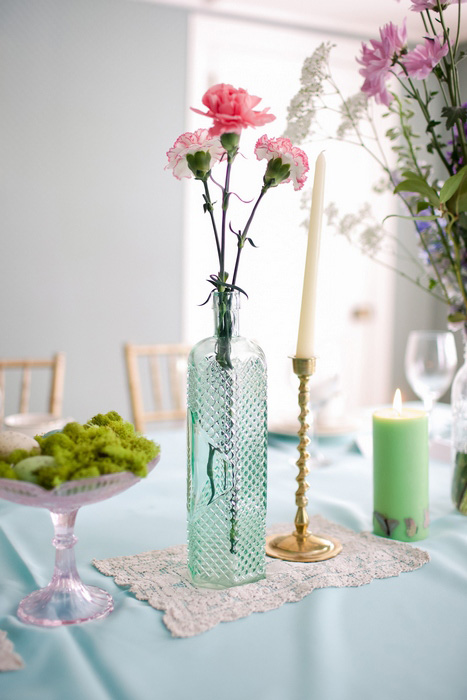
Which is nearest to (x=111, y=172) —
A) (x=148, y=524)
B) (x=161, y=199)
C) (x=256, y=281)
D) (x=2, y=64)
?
(x=161, y=199)

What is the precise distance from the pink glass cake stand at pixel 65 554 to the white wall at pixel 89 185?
7.38 ft

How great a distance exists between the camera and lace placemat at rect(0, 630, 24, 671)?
1.75 ft

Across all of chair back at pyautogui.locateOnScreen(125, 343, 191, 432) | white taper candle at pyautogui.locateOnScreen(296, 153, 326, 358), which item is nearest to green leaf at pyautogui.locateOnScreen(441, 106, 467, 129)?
white taper candle at pyautogui.locateOnScreen(296, 153, 326, 358)

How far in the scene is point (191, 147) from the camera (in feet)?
2.17

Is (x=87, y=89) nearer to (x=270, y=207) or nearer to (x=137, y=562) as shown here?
(x=270, y=207)

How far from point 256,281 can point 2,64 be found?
1.36 m

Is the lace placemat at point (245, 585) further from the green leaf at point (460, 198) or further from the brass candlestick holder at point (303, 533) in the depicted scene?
the green leaf at point (460, 198)

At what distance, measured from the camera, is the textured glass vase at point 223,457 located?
68 centimetres

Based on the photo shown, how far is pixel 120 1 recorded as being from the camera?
285 centimetres

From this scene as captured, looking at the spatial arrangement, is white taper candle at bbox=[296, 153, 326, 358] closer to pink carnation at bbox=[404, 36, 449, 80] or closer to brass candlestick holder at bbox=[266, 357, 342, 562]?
brass candlestick holder at bbox=[266, 357, 342, 562]

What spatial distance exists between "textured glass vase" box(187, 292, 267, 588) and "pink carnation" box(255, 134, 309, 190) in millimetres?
140

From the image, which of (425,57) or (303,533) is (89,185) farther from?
(303,533)

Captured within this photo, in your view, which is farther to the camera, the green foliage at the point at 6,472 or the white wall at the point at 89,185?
the white wall at the point at 89,185

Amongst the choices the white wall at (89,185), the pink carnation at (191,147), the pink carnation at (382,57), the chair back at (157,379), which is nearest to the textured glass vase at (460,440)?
the pink carnation at (382,57)
